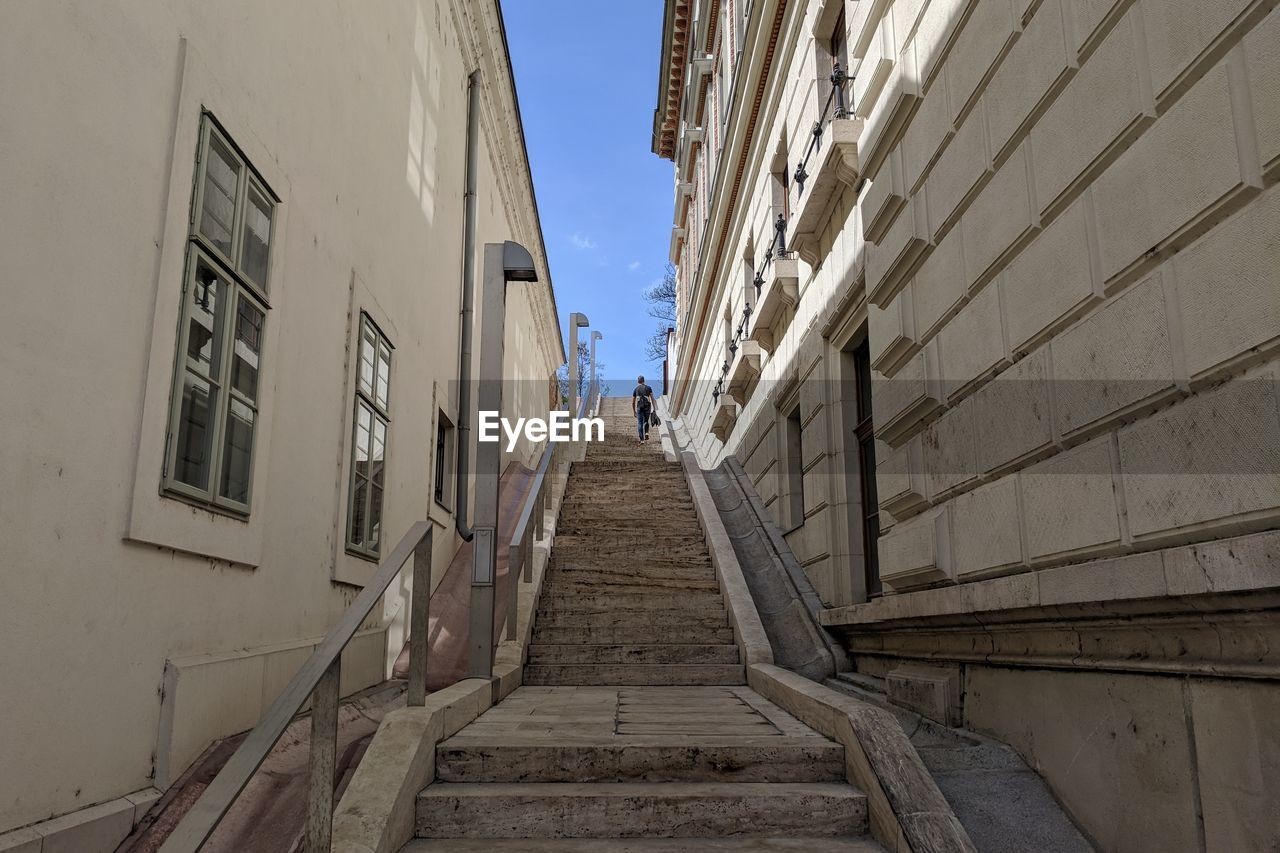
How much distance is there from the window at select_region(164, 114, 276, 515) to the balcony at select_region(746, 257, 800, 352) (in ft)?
19.2

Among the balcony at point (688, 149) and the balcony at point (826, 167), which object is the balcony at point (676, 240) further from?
the balcony at point (826, 167)

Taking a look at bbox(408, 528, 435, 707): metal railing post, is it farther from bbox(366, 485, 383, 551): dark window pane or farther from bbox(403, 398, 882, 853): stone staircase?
bbox(366, 485, 383, 551): dark window pane

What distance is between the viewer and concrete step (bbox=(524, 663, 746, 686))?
23.5ft

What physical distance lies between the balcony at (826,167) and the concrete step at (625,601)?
317cm

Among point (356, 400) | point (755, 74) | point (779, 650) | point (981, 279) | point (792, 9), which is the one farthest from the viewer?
point (755, 74)

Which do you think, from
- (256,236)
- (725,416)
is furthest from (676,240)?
(256,236)

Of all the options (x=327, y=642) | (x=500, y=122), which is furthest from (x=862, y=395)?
(x=500, y=122)

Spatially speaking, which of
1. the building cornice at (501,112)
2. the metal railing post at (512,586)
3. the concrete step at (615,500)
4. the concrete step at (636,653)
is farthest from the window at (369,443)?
the concrete step at (615,500)

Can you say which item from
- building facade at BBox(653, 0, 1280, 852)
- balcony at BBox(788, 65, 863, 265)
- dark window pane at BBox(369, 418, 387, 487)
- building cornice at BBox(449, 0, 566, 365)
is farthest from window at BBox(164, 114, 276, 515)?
building cornice at BBox(449, 0, 566, 365)

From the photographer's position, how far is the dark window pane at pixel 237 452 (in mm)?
4160

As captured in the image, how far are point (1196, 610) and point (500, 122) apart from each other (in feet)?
38.3

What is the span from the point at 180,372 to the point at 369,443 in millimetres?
2936

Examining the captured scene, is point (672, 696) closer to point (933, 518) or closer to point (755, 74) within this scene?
Result: point (933, 518)

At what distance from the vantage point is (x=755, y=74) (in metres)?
11.3
